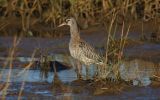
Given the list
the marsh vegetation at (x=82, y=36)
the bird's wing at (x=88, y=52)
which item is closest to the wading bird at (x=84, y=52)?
A: the bird's wing at (x=88, y=52)

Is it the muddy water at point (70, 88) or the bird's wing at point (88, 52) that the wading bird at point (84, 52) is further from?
the muddy water at point (70, 88)

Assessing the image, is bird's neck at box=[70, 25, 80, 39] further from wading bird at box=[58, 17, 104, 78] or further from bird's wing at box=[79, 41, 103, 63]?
bird's wing at box=[79, 41, 103, 63]

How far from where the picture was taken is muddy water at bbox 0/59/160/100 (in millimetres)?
8422

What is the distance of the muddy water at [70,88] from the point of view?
8422mm

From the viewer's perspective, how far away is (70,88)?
892 cm

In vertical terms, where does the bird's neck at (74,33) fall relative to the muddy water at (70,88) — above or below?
above

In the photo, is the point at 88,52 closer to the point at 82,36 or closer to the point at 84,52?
the point at 84,52

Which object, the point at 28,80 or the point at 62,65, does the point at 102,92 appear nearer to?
the point at 28,80

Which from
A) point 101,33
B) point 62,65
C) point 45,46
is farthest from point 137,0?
point 62,65

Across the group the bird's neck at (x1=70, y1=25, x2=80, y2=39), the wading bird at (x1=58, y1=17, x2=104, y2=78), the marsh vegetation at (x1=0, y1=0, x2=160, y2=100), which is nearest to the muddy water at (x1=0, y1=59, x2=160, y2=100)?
the marsh vegetation at (x1=0, y1=0, x2=160, y2=100)

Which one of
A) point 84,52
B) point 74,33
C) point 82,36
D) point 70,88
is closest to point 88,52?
point 84,52

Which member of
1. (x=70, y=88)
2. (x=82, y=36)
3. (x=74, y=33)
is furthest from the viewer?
(x=82, y=36)

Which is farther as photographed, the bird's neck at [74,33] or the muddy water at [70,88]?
the bird's neck at [74,33]

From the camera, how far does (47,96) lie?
8.46 meters
